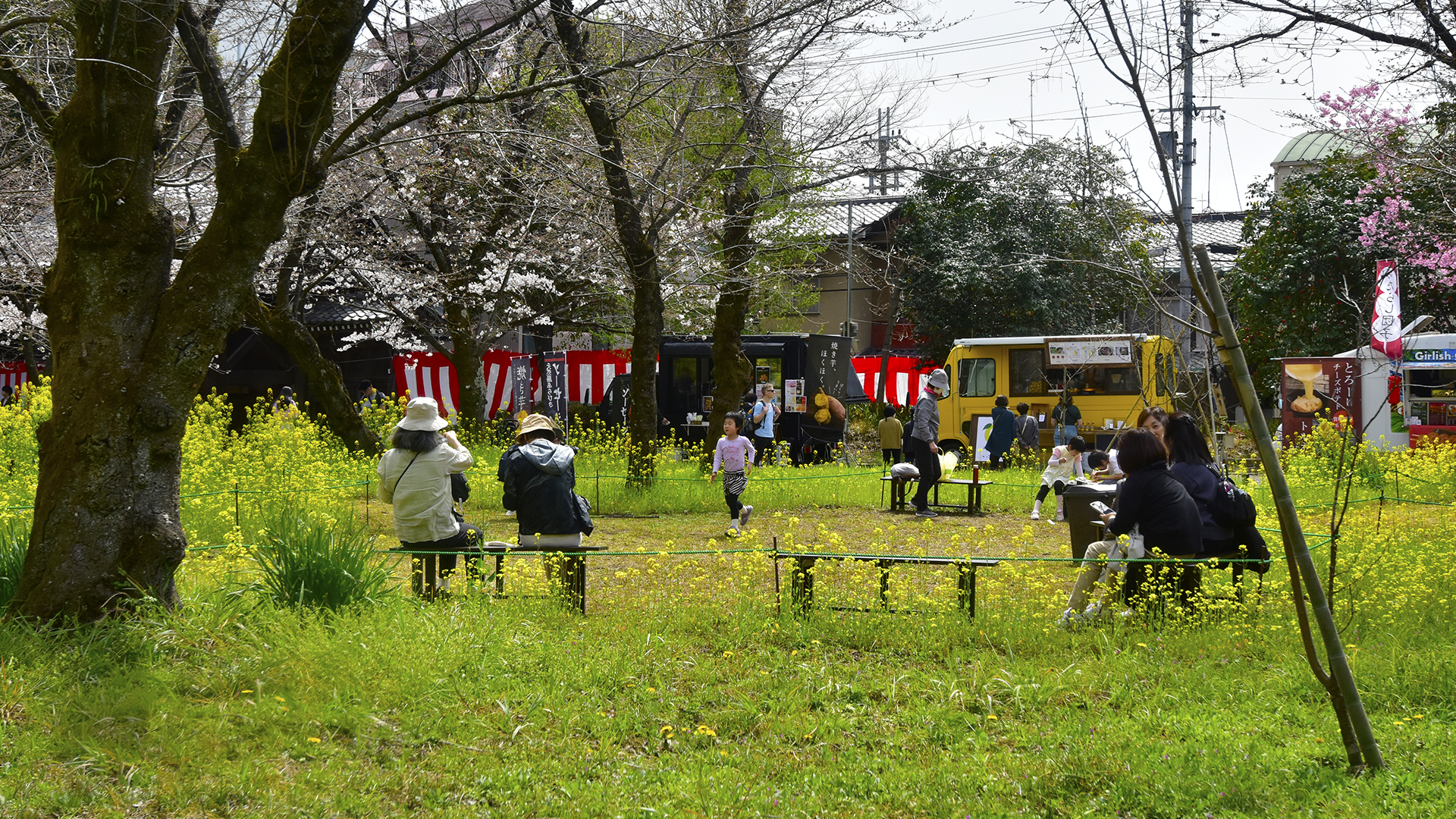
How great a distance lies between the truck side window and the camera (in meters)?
19.6

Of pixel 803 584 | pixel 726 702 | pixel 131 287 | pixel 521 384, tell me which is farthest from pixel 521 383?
pixel 726 702

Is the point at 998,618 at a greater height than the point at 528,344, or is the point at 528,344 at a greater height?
the point at 528,344

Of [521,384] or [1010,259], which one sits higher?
[1010,259]

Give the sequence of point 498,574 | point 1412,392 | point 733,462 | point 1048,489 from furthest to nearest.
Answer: point 1412,392 < point 1048,489 < point 733,462 < point 498,574

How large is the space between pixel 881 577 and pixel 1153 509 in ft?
4.99

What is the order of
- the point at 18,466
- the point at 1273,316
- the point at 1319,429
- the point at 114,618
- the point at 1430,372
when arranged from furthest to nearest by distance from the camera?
1. the point at 1273,316
2. the point at 1430,372
3. the point at 1319,429
4. the point at 18,466
5. the point at 114,618

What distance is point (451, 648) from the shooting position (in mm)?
5059

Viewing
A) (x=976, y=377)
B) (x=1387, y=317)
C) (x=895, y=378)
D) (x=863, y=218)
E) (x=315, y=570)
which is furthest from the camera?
(x=863, y=218)

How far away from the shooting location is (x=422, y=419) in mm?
6730

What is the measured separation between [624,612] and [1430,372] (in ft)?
51.3

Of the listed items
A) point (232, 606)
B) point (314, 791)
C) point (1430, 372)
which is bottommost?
point (314, 791)

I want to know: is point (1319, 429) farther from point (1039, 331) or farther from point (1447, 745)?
point (1039, 331)

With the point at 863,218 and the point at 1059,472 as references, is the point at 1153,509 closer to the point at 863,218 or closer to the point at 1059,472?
the point at 1059,472

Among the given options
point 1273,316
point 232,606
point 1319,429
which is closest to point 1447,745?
point 232,606
